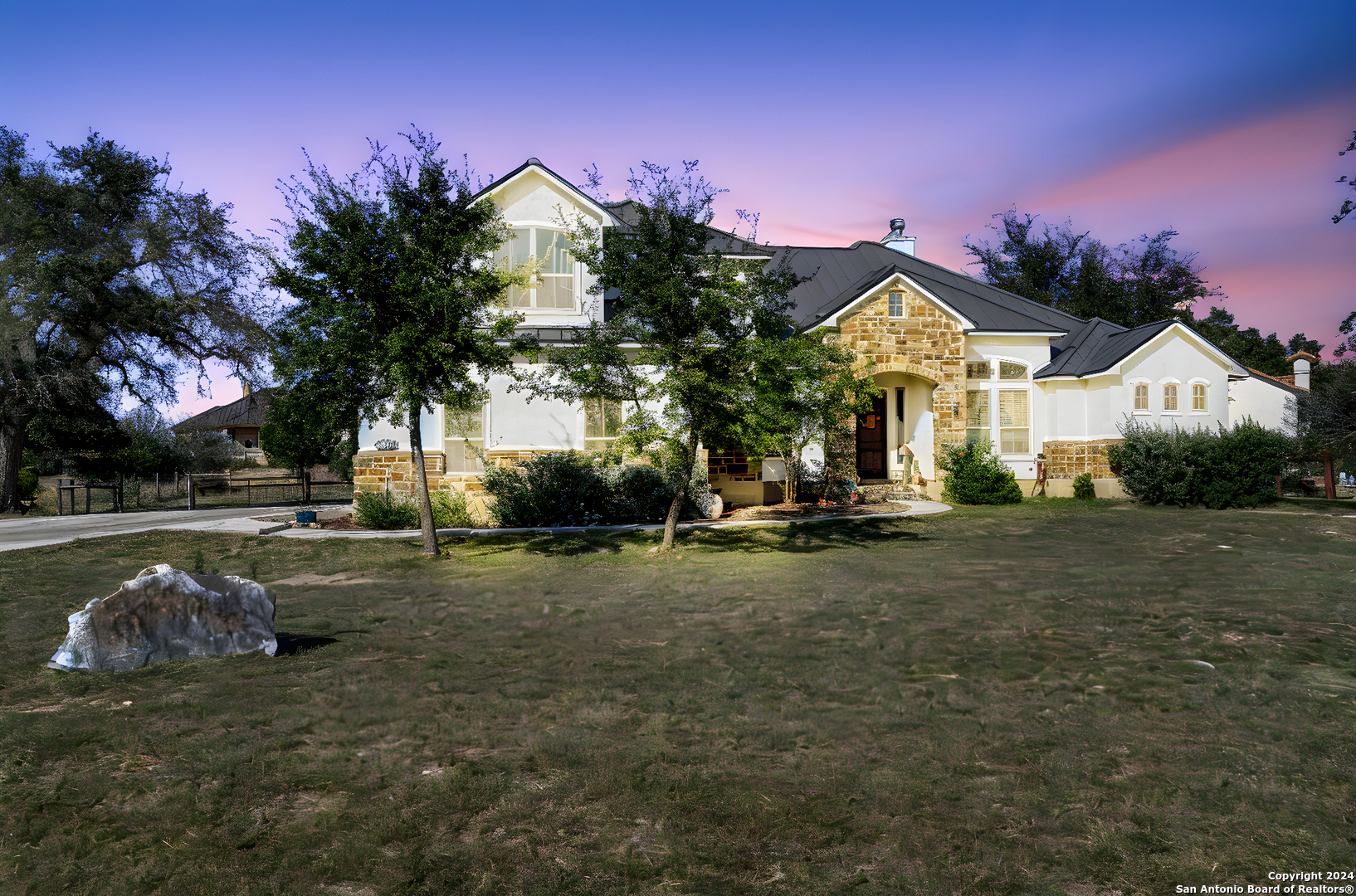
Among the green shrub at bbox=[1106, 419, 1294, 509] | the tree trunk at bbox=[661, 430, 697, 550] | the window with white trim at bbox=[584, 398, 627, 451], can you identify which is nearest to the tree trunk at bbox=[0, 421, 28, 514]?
the window with white trim at bbox=[584, 398, 627, 451]

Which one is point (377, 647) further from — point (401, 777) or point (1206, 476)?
point (1206, 476)

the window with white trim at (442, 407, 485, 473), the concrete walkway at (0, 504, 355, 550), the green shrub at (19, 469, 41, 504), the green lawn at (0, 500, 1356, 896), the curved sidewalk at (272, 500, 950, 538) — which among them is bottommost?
the green lawn at (0, 500, 1356, 896)

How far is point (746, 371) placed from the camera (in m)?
11.7

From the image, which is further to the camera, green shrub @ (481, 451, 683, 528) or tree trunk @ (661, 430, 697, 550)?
green shrub @ (481, 451, 683, 528)

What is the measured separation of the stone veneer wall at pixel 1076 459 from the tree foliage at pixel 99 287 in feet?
77.1

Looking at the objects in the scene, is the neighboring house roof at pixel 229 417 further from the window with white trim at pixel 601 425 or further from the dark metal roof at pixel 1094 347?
the dark metal roof at pixel 1094 347

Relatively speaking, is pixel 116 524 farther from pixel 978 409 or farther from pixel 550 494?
pixel 978 409

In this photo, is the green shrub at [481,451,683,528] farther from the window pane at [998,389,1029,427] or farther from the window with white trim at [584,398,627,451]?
the window pane at [998,389,1029,427]

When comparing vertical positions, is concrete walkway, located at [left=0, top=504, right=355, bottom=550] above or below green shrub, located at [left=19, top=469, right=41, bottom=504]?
below

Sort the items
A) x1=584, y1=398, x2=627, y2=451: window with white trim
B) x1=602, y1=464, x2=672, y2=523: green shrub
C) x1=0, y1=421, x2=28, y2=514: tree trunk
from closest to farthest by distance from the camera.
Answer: x1=602, y1=464, x2=672, y2=523: green shrub, x1=584, y1=398, x2=627, y2=451: window with white trim, x1=0, y1=421, x2=28, y2=514: tree trunk

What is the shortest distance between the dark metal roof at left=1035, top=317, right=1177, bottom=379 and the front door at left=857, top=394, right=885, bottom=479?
4.96 metres

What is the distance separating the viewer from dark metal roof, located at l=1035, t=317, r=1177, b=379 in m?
20.3

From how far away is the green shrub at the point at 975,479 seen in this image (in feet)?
62.9

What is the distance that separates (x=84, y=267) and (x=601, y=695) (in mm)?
23746
